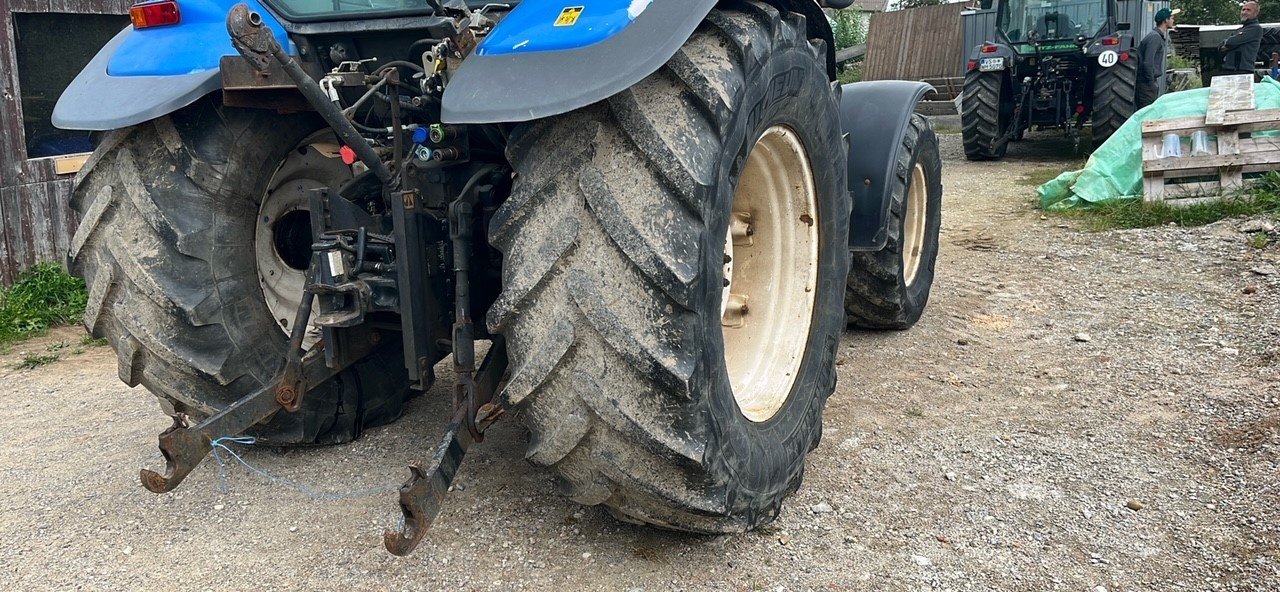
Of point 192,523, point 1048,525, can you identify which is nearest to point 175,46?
point 192,523

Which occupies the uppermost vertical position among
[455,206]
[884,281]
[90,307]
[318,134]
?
[318,134]

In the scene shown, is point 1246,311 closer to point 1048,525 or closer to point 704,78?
point 1048,525

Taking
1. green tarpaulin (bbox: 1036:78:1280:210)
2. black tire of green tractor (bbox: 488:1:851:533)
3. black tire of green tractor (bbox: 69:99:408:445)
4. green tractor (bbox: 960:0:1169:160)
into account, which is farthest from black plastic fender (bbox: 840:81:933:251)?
green tractor (bbox: 960:0:1169:160)

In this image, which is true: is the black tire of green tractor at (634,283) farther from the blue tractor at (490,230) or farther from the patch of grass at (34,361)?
the patch of grass at (34,361)

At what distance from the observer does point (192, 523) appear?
3045 mm

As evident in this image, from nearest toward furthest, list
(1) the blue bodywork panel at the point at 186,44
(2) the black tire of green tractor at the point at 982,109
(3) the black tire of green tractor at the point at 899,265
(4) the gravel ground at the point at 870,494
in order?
(4) the gravel ground at the point at 870,494
(1) the blue bodywork panel at the point at 186,44
(3) the black tire of green tractor at the point at 899,265
(2) the black tire of green tractor at the point at 982,109

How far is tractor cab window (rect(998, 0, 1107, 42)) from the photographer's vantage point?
11805 mm

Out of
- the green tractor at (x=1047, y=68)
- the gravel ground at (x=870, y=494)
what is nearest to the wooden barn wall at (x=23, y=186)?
the gravel ground at (x=870, y=494)

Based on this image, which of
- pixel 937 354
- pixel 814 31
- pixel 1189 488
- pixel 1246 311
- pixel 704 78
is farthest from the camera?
pixel 1246 311

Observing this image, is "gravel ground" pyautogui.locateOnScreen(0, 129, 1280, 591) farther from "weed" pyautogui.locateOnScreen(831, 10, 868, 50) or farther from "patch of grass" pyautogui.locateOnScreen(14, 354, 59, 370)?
"weed" pyautogui.locateOnScreen(831, 10, 868, 50)

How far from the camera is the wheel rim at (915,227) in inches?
201

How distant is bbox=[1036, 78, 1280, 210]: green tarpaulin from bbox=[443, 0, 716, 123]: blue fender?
665 centimetres

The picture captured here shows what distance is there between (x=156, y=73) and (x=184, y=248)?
52 centimetres

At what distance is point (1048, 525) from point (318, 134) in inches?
98.9
